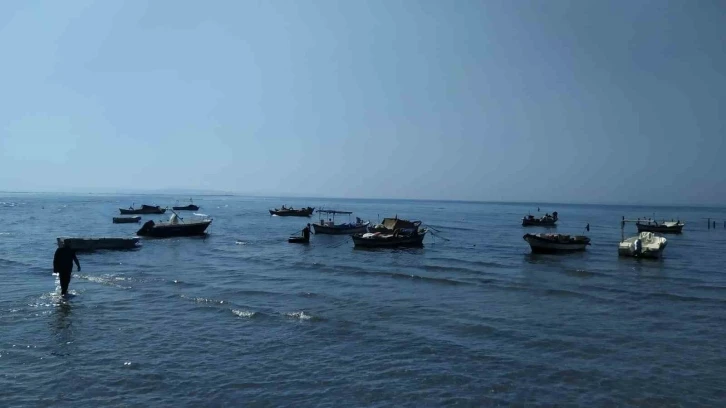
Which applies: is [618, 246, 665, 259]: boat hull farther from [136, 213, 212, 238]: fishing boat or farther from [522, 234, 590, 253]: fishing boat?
[136, 213, 212, 238]: fishing boat

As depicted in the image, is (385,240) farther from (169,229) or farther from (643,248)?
(169,229)

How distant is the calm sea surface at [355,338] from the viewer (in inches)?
392

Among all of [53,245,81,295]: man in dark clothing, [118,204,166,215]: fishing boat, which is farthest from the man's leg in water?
[118,204,166,215]: fishing boat

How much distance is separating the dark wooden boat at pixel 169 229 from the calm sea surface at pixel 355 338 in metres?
18.8

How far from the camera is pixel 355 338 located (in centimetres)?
1374

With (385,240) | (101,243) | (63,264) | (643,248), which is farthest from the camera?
(385,240)

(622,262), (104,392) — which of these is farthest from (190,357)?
(622,262)

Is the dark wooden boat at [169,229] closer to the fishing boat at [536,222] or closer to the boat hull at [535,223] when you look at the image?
the boat hull at [535,223]

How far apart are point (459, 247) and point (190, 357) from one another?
34.4 meters

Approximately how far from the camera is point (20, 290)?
1920 cm

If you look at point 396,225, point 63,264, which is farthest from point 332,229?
point 63,264


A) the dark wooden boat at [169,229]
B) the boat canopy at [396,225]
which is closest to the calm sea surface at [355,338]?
the boat canopy at [396,225]

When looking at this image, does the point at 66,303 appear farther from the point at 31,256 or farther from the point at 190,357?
the point at 31,256

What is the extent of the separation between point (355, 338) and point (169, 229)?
1491 inches
